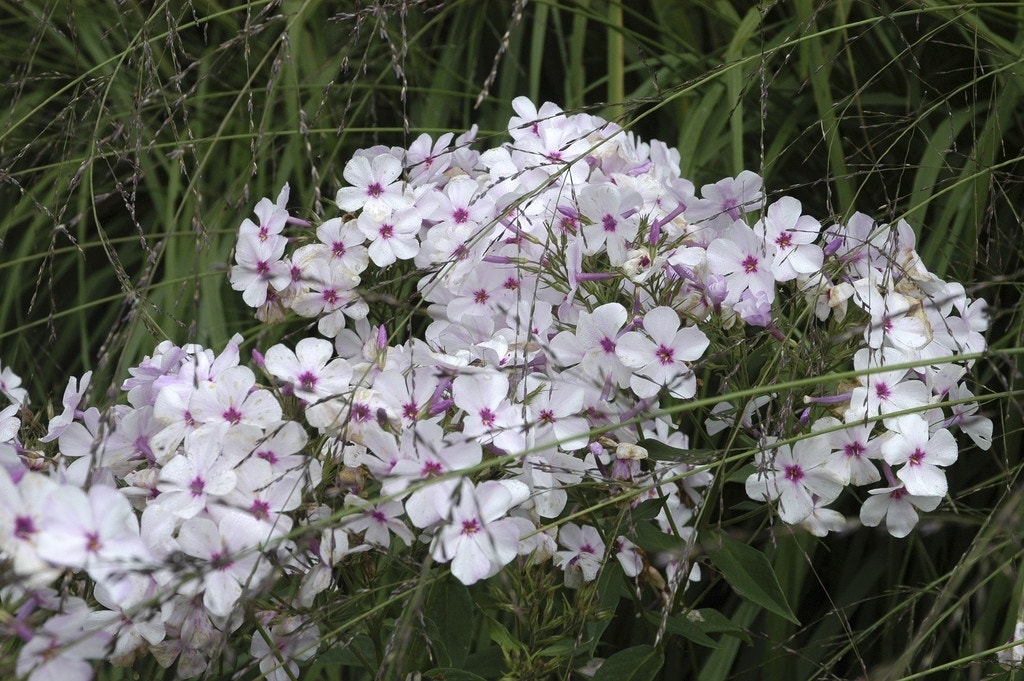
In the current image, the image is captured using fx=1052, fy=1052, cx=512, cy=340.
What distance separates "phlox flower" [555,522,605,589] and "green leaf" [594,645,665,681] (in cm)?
9

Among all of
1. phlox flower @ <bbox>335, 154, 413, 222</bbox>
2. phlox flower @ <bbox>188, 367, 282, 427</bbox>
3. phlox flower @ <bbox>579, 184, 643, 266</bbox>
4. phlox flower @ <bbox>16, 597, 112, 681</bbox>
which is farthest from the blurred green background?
phlox flower @ <bbox>16, 597, 112, 681</bbox>

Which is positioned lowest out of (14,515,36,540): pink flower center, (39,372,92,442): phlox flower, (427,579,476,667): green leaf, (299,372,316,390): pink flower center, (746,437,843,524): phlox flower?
(427,579,476,667): green leaf

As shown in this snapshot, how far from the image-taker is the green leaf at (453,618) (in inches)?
37.5

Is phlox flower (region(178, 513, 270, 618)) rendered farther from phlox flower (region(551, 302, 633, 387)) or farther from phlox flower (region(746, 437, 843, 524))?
phlox flower (region(746, 437, 843, 524))

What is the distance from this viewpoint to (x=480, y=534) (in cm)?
84

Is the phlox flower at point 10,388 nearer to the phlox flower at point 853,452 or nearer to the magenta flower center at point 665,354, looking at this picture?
the magenta flower center at point 665,354

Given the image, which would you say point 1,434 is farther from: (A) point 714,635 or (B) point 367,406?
(A) point 714,635

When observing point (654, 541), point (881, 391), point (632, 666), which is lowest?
point (632, 666)

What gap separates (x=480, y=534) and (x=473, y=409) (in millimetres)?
113

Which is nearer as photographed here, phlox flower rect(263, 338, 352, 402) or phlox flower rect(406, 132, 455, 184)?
Result: phlox flower rect(263, 338, 352, 402)

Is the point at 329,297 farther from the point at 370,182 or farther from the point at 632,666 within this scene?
the point at 632,666

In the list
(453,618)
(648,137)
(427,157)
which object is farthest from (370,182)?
(648,137)

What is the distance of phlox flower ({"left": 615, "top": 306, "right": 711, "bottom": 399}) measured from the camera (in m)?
0.96

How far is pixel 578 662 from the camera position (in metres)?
1.08
